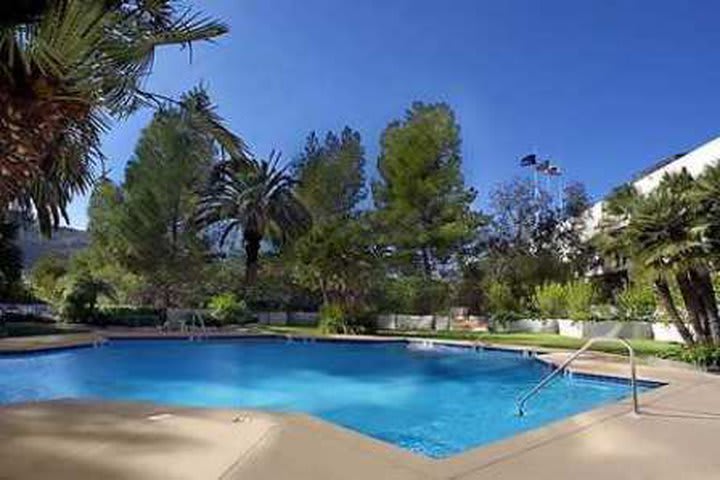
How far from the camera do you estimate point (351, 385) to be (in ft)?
40.8

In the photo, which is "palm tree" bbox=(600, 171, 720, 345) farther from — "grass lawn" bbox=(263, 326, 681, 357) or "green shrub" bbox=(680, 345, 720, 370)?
"grass lawn" bbox=(263, 326, 681, 357)

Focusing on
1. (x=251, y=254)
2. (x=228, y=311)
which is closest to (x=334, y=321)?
(x=228, y=311)

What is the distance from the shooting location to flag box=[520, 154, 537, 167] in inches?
1554

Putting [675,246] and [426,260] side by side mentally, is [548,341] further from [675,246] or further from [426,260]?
[426,260]

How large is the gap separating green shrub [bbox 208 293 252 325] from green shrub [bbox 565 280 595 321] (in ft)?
42.6

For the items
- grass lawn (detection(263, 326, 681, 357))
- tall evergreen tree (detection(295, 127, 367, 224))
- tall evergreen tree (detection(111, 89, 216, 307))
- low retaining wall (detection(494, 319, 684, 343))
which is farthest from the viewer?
tall evergreen tree (detection(295, 127, 367, 224))

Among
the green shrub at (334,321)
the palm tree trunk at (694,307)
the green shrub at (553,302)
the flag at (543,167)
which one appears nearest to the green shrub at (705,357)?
the palm tree trunk at (694,307)

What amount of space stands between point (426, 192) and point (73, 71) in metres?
28.6

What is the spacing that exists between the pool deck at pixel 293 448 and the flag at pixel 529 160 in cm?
3359

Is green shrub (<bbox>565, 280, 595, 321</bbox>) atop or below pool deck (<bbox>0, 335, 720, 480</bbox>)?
atop

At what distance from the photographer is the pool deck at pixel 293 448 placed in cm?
466

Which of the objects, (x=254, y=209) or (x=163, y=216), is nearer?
(x=163, y=216)

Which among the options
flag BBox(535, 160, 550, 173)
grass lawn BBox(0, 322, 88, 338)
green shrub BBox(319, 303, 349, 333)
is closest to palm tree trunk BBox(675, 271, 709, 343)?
green shrub BBox(319, 303, 349, 333)

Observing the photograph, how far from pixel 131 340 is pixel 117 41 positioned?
55.3ft
